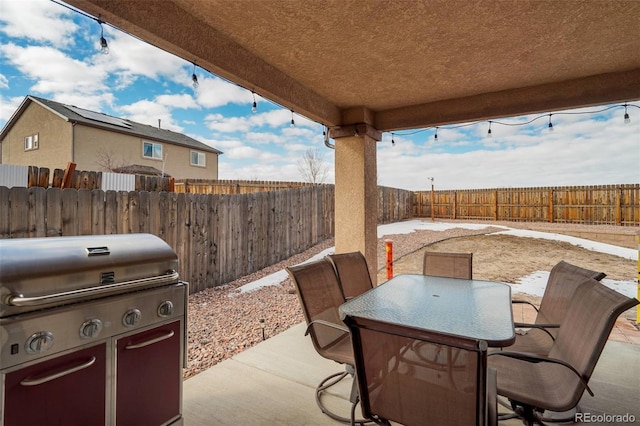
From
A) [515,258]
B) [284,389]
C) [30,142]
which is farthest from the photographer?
[30,142]

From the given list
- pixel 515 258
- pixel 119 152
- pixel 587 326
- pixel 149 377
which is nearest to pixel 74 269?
pixel 149 377

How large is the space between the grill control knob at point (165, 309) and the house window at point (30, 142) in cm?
1394

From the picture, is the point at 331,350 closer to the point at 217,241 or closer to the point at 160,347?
the point at 160,347

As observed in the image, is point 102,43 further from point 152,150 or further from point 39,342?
point 152,150

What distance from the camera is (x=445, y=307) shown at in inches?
79.6

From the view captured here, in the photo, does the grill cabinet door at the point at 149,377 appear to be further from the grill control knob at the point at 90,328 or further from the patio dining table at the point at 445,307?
the patio dining table at the point at 445,307

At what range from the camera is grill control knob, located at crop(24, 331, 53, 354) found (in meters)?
1.20

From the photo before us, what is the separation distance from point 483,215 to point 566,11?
13.5 meters

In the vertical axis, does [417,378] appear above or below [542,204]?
below

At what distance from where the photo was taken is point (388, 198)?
1338 cm

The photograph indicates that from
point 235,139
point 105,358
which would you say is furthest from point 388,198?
point 105,358

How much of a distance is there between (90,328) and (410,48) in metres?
2.98

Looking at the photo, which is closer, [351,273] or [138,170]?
[351,273]

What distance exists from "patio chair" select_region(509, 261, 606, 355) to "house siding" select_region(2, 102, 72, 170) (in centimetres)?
1360
